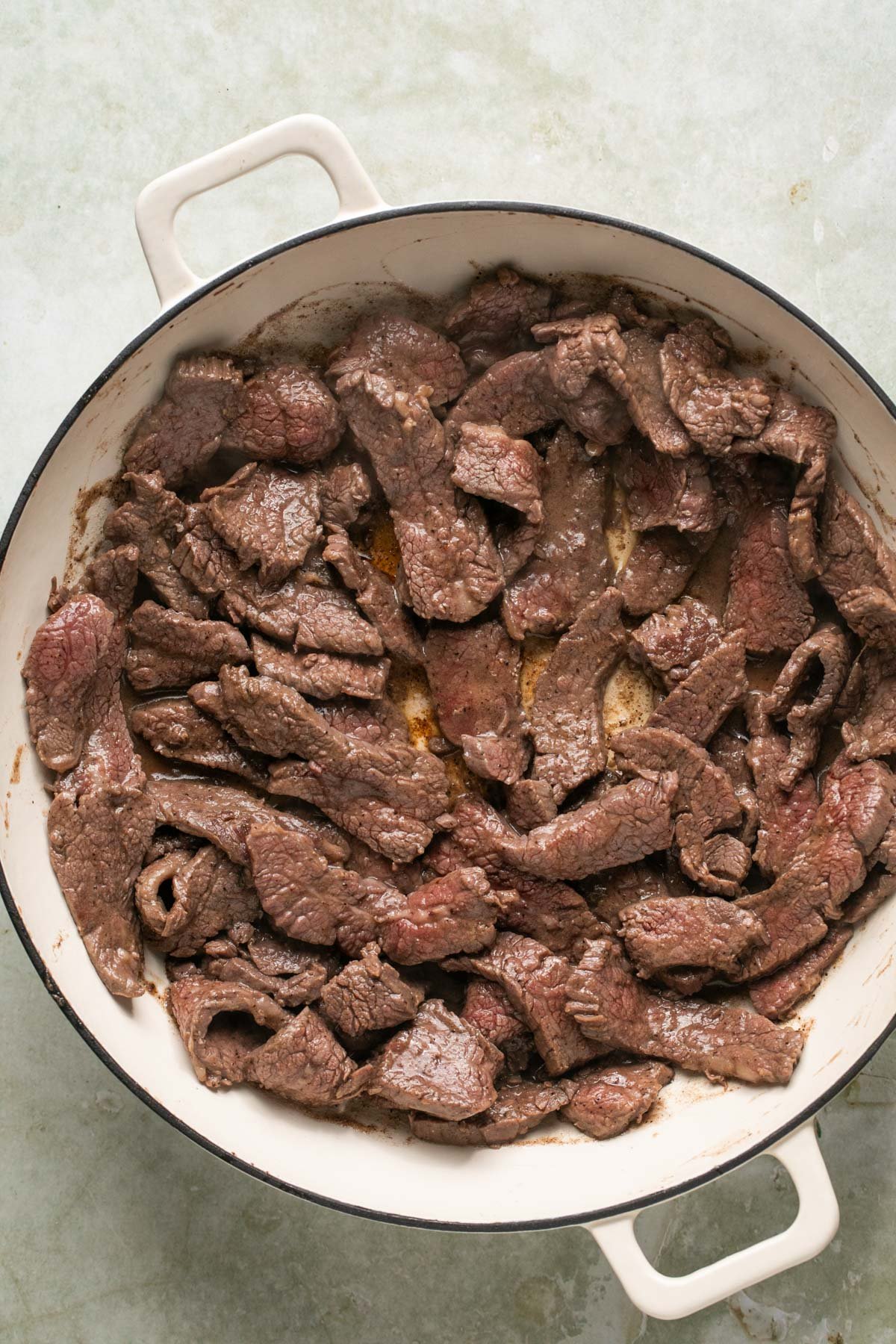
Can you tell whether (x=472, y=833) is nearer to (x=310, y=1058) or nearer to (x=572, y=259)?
(x=310, y=1058)

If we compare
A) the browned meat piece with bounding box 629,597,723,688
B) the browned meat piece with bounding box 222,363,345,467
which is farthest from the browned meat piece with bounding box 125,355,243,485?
the browned meat piece with bounding box 629,597,723,688

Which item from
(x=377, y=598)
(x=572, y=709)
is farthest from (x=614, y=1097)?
(x=377, y=598)

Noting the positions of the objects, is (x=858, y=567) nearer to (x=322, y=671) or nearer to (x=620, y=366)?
(x=620, y=366)

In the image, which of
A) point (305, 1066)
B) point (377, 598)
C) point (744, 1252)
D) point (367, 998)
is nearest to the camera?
Answer: point (744, 1252)

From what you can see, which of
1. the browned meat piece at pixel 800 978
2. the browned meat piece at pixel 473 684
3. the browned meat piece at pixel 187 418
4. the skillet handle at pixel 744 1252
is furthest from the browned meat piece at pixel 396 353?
the skillet handle at pixel 744 1252

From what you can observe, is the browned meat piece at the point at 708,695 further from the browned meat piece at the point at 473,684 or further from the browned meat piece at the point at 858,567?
the browned meat piece at the point at 473,684

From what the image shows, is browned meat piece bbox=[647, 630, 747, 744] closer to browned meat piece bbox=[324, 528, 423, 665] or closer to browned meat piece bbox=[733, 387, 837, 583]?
browned meat piece bbox=[733, 387, 837, 583]

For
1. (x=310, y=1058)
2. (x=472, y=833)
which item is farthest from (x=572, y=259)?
(x=310, y=1058)
